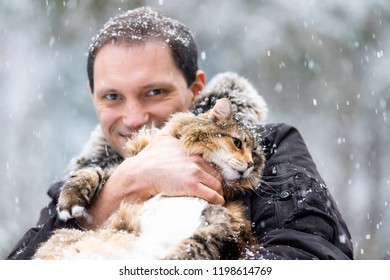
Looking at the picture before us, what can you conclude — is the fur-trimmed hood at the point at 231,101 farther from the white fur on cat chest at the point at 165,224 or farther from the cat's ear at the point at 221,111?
the white fur on cat chest at the point at 165,224

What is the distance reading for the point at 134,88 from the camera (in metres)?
2.75

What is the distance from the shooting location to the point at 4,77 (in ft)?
20.7

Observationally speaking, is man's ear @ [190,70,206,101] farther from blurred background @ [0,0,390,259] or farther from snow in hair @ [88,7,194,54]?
blurred background @ [0,0,390,259]

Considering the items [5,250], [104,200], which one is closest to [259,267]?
[104,200]

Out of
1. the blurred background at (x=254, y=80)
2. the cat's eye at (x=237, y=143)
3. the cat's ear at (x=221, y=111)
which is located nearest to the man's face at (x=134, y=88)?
the cat's ear at (x=221, y=111)

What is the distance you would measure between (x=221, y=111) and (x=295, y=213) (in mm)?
725

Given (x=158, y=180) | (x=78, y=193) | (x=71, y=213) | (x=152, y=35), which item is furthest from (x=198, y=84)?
(x=71, y=213)

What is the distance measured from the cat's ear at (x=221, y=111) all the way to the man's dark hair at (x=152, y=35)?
18.0 inches

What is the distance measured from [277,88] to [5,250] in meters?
4.29

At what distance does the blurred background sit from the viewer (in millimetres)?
6121

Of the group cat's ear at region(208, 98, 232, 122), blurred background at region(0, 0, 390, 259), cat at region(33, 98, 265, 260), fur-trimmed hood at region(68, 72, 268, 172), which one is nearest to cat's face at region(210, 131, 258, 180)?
cat at region(33, 98, 265, 260)

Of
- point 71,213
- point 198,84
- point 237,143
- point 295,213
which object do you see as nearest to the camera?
point 295,213

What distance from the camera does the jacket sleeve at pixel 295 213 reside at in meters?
2.03

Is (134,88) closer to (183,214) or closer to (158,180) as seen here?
(158,180)
